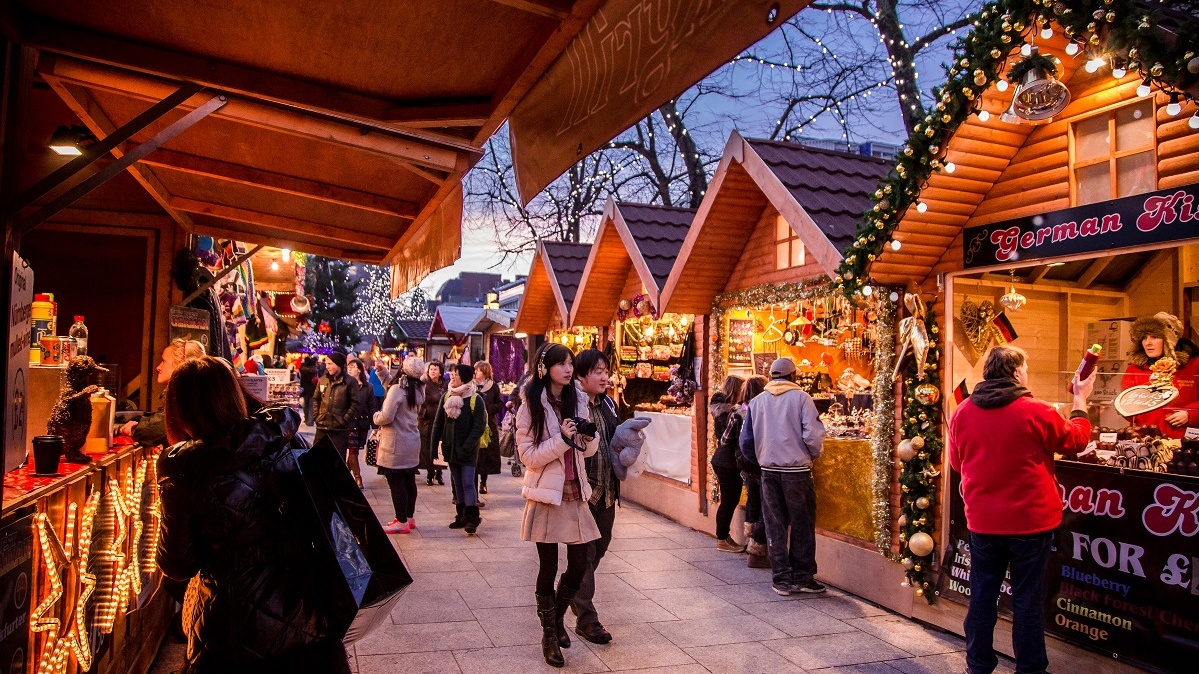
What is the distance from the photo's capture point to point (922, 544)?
20.5 ft

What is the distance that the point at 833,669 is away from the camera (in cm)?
529

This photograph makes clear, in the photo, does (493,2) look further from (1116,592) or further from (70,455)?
(1116,592)

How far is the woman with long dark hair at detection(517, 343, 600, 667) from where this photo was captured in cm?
514

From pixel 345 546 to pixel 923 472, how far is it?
502cm

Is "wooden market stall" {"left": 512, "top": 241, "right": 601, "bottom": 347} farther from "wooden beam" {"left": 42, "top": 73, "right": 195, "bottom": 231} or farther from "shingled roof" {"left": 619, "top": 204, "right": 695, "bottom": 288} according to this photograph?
"wooden beam" {"left": 42, "top": 73, "right": 195, "bottom": 231}

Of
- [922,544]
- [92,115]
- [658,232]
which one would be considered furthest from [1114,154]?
[658,232]

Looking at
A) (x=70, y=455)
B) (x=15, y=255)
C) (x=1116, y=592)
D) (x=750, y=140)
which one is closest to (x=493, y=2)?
(x=15, y=255)

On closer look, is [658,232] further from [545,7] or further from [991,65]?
[545,7]

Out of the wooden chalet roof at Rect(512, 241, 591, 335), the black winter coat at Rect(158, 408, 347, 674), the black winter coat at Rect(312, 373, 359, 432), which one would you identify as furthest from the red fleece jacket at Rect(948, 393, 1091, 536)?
the wooden chalet roof at Rect(512, 241, 591, 335)

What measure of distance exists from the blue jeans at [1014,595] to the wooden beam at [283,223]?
5.15 m

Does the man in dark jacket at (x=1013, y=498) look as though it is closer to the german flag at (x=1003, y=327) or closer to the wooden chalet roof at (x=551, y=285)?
the german flag at (x=1003, y=327)

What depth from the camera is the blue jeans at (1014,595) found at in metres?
4.68

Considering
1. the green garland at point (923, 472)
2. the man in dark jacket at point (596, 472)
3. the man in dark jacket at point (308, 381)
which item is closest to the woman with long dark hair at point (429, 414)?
the man in dark jacket at point (596, 472)

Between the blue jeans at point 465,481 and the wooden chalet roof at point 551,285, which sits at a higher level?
the wooden chalet roof at point 551,285
